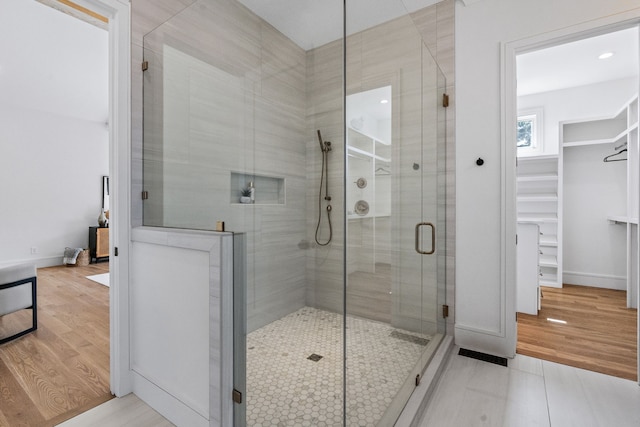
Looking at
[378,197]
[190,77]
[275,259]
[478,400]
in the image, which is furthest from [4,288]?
[478,400]

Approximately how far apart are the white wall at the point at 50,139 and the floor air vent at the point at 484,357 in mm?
4387

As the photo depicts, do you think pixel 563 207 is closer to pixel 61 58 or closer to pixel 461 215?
pixel 461 215

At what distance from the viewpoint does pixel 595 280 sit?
4000mm

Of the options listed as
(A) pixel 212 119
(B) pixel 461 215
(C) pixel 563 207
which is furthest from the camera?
(C) pixel 563 207

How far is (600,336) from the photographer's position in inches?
97.5

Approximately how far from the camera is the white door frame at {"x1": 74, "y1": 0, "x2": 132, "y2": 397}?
167cm

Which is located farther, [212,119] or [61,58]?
[61,58]

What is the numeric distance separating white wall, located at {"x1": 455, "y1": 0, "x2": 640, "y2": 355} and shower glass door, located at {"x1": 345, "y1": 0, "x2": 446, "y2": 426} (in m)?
0.32

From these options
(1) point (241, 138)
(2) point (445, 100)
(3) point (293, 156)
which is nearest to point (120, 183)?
(1) point (241, 138)

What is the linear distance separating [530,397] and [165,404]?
1975mm

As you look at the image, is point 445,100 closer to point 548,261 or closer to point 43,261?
point 548,261

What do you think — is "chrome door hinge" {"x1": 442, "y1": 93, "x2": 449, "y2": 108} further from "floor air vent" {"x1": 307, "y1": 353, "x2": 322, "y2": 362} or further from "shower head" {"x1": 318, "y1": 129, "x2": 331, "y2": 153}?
"floor air vent" {"x1": 307, "y1": 353, "x2": 322, "y2": 362}

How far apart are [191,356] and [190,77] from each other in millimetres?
1401

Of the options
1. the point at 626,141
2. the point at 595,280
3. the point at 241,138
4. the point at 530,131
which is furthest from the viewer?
the point at 530,131
